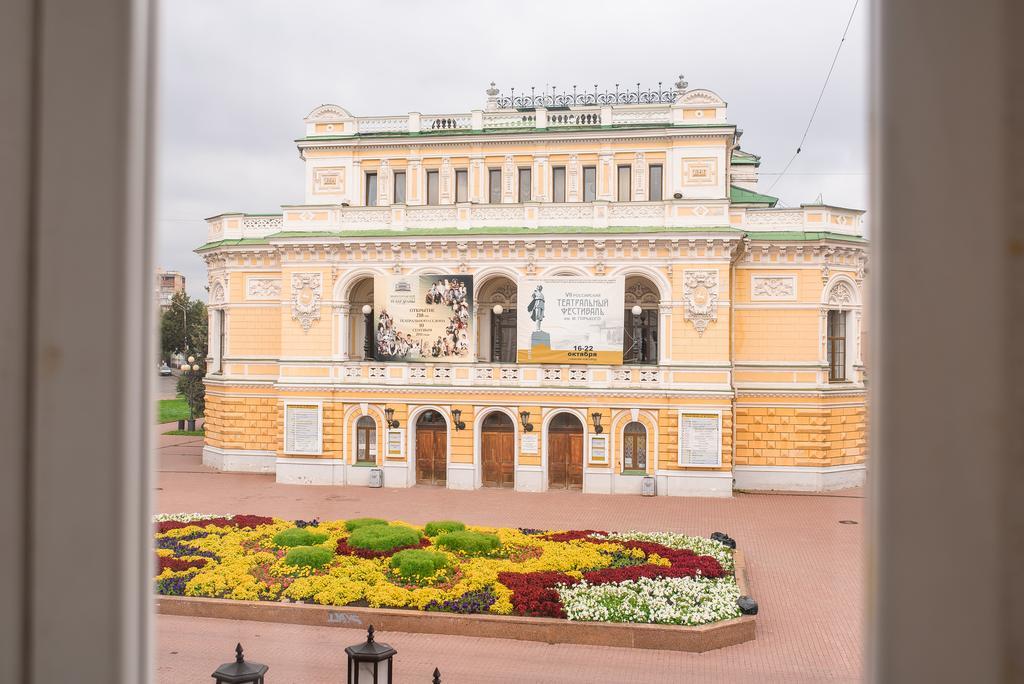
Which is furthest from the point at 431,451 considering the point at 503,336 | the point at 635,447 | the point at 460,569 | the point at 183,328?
the point at 183,328

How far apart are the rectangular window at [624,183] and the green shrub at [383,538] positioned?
15230 mm

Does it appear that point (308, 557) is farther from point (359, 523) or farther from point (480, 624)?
point (480, 624)

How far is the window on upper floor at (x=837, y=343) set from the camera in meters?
26.3

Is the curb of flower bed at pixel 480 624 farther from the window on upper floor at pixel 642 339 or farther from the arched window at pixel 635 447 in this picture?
the window on upper floor at pixel 642 339

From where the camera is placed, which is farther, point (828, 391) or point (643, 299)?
point (643, 299)

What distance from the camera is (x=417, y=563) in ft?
45.3

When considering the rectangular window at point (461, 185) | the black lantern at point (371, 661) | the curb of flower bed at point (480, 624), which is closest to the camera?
the black lantern at point (371, 661)

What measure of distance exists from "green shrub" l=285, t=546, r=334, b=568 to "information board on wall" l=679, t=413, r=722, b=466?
13.4 meters

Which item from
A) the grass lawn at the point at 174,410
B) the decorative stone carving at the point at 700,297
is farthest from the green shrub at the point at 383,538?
the grass lawn at the point at 174,410

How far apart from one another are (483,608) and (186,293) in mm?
30384

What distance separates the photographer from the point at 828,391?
25375 mm
